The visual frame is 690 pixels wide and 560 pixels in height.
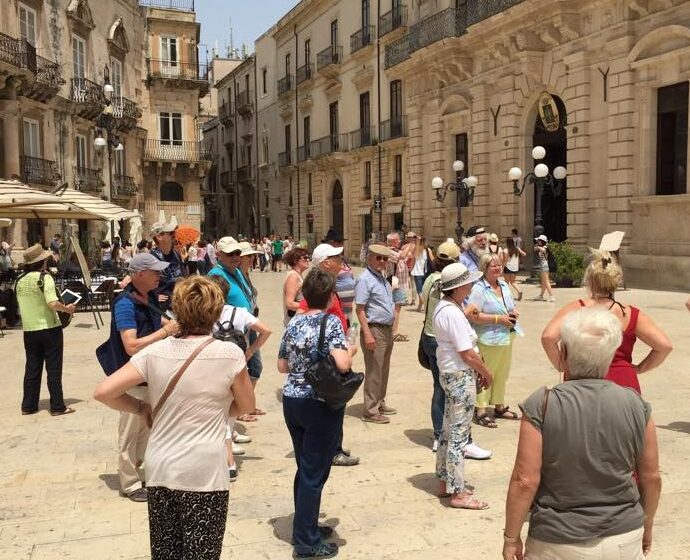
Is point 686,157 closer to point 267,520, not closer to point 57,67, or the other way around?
point 267,520

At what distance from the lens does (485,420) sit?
5.96m

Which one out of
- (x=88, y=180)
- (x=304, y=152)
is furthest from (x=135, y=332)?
(x=304, y=152)

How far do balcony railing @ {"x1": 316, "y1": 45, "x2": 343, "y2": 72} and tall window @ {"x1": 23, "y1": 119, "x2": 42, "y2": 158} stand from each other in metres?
15.5

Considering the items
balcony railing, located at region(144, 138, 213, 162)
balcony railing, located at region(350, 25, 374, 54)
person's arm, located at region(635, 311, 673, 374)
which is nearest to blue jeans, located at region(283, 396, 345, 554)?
person's arm, located at region(635, 311, 673, 374)

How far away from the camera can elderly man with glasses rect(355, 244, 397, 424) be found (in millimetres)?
5965

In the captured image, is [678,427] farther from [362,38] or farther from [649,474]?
[362,38]

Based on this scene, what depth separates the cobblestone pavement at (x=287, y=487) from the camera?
3.84 meters

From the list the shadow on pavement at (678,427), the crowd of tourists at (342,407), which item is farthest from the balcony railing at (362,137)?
the shadow on pavement at (678,427)

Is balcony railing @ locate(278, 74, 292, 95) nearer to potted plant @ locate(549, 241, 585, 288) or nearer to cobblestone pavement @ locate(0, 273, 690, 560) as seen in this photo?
potted plant @ locate(549, 241, 585, 288)

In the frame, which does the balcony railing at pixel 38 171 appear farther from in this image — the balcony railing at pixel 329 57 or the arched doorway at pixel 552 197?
the arched doorway at pixel 552 197

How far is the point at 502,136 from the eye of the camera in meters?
21.8

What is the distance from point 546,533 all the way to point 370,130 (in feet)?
100

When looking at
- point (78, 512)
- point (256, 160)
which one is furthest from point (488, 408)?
point (256, 160)

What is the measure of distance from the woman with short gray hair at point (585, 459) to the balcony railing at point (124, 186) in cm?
3141
